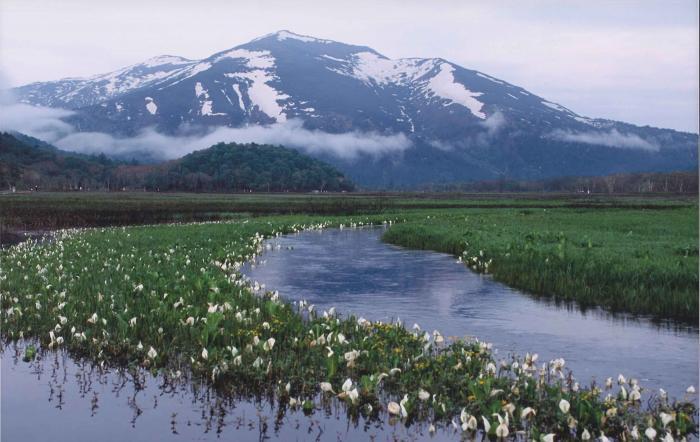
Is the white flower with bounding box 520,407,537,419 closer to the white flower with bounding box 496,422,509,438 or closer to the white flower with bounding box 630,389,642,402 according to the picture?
the white flower with bounding box 496,422,509,438

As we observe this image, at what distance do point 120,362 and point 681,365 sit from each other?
42.3ft

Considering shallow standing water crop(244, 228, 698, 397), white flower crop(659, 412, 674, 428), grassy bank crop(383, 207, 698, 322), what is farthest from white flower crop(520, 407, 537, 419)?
grassy bank crop(383, 207, 698, 322)

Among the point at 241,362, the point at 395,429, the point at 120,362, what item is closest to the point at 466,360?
the point at 395,429

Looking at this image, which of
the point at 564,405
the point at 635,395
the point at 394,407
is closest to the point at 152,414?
the point at 394,407

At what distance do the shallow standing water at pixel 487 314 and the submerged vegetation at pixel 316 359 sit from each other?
1.54 metres

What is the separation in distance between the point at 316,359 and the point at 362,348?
1056mm

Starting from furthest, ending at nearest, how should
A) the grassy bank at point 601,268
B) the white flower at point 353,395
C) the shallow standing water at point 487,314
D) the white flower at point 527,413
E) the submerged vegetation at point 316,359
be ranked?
1. the grassy bank at point 601,268
2. the shallow standing water at point 487,314
3. the white flower at point 353,395
4. the submerged vegetation at point 316,359
5. the white flower at point 527,413

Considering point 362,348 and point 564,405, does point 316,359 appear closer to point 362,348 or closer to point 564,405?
point 362,348

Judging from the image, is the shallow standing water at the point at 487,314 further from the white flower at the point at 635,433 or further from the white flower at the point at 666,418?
the white flower at the point at 635,433

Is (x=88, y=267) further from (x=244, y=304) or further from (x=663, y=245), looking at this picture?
(x=663, y=245)

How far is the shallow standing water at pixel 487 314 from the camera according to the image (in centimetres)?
1697

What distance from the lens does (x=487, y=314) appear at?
A: 22.9m

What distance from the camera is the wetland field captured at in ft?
41.6

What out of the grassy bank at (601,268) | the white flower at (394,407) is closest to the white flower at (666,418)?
the white flower at (394,407)
